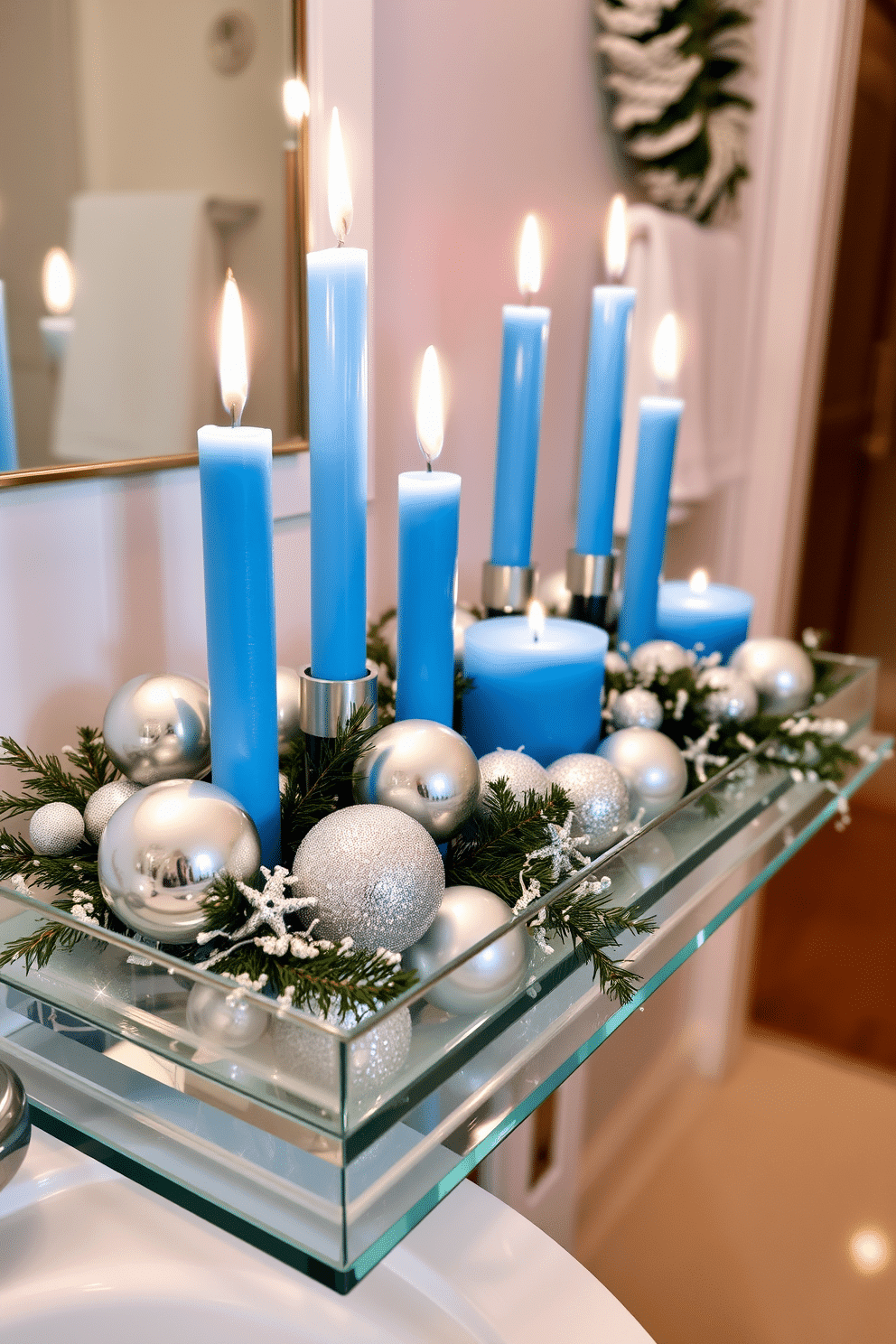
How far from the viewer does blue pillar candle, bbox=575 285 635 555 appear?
1.94ft

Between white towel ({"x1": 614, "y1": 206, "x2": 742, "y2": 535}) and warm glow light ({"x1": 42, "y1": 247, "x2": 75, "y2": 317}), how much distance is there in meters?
0.51

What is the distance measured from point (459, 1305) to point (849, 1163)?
0.88 metres

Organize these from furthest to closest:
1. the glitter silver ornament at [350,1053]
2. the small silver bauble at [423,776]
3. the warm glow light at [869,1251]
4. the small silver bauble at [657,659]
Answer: the warm glow light at [869,1251] < the small silver bauble at [657,659] < the small silver bauble at [423,776] < the glitter silver ornament at [350,1053]

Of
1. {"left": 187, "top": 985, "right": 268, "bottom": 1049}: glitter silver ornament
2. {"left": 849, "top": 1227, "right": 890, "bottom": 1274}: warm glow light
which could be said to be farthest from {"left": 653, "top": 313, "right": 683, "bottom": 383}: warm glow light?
{"left": 849, "top": 1227, "right": 890, "bottom": 1274}: warm glow light

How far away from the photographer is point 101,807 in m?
0.40

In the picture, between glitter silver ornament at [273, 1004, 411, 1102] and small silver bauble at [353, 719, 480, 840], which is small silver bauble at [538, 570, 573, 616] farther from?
glitter silver ornament at [273, 1004, 411, 1102]

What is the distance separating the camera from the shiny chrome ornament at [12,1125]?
1.05 feet

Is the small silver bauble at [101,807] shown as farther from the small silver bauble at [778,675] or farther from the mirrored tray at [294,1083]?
the small silver bauble at [778,675]

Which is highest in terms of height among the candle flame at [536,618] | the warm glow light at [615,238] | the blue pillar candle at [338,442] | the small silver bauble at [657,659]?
the warm glow light at [615,238]

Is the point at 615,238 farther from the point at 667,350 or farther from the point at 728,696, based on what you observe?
the point at 728,696

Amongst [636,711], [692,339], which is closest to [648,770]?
[636,711]

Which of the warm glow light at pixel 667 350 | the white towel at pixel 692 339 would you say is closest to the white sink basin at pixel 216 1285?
the warm glow light at pixel 667 350

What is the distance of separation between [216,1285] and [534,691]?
0.91 feet

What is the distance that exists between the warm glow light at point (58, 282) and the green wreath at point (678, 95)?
524mm
